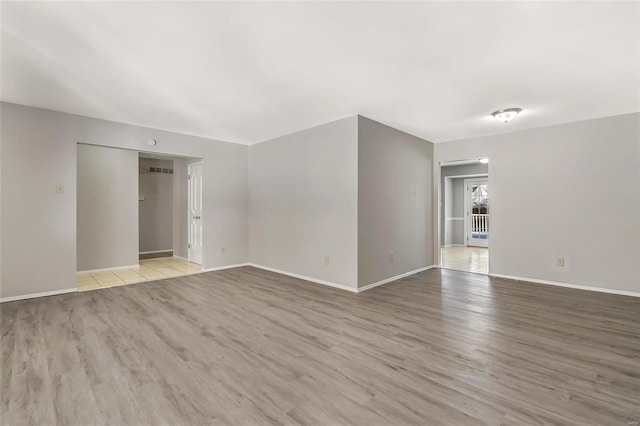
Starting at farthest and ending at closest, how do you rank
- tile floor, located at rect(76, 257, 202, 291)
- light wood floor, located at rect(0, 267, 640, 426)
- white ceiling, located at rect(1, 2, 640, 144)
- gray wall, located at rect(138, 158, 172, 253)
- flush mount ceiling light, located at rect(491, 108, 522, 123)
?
gray wall, located at rect(138, 158, 172, 253), tile floor, located at rect(76, 257, 202, 291), flush mount ceiling light, located at rect(491, 108, 522, 123), white ceiling, located at rect(1, 2, 640, 144), light wood floor, located at rect(0, 267, 640, 426)

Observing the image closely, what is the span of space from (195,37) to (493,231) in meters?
5.22

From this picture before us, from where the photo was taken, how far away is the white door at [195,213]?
236 inches

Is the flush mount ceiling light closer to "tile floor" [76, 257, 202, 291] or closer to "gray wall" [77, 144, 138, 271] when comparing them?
"tile floor" [76, 257, 202, 291]

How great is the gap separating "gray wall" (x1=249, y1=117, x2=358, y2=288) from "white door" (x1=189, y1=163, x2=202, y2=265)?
1060mm

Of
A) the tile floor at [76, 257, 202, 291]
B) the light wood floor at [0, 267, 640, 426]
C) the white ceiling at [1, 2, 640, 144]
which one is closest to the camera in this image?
the light wood floor at [0, 267, 640, 426]

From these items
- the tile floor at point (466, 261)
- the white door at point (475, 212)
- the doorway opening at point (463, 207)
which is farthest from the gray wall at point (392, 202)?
the white door at point (475, 212)

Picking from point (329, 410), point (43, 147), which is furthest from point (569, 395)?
point (43, 147)

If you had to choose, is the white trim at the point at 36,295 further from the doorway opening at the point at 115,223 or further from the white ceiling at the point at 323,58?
the white ceiling at the point at 323,58

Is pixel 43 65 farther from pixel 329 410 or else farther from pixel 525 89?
pixel 525 89

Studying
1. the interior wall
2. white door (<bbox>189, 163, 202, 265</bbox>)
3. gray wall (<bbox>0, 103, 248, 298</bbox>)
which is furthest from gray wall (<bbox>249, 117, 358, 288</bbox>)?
the interior wall

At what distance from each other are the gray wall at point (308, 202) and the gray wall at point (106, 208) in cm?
240

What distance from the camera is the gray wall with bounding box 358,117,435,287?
4.21 metres

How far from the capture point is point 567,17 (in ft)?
6.57

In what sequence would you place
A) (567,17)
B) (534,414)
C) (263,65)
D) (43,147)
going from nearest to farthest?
1. (534,414)
2. (567,17)
3. (263,65)
4. (43,147)
